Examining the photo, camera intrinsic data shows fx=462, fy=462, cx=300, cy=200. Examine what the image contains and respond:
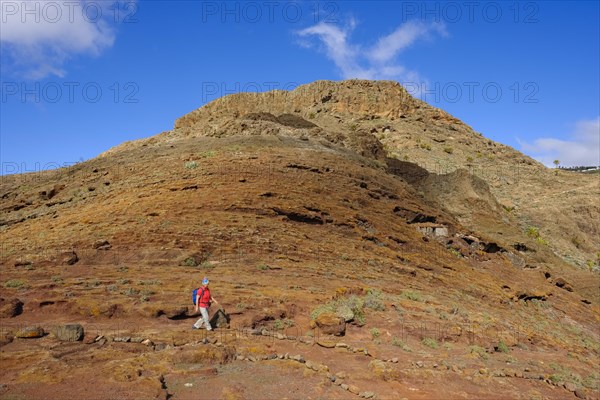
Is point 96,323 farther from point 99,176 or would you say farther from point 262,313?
point 99,176

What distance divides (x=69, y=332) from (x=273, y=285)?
16.0ft

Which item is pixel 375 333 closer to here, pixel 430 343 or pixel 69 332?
pixel 430 343

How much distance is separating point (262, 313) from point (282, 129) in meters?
17.4

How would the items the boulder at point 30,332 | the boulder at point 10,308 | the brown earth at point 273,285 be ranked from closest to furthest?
the brown earth at point 273,285 → the boulder at point 30,332 → the boulder at point 10,308

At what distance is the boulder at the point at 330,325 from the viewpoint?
949 cm

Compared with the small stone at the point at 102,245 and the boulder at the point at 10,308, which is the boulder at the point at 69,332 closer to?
the boulder at the point at 10,308

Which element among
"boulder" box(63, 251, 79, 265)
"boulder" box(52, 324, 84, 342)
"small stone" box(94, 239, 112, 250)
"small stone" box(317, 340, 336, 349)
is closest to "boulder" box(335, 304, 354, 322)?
"small stone" box(317, 340, 336, 349)

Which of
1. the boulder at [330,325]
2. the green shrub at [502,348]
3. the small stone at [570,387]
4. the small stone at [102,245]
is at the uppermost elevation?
the small stone at [102,245]

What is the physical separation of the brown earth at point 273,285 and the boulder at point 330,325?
87 millimetres

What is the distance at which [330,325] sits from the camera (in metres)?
9.53

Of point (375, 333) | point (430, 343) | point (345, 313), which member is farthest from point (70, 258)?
point (430, 343)

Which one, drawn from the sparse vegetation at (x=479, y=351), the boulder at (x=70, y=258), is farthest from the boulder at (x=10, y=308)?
the sparse vegetation at (x=479, y=351)

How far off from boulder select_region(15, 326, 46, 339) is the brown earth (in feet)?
0.52

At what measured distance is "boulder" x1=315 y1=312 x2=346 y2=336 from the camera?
31.1ft
